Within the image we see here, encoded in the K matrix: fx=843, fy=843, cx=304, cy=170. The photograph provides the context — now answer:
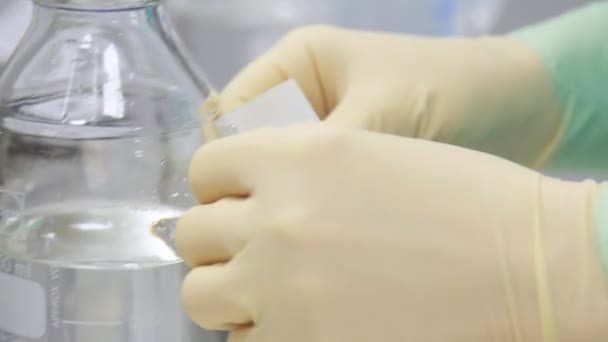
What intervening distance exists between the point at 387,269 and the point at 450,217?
52 millimetres

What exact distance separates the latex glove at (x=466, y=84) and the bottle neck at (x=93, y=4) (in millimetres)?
160

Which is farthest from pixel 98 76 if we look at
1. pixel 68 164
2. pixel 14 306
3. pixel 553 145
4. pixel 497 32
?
pixel 497 32

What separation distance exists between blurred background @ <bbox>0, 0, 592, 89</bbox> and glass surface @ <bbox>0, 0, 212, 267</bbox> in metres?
0.56

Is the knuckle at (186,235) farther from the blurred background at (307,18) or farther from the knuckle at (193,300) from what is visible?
the blurred background at (307,18)

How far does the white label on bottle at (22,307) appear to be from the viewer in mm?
513

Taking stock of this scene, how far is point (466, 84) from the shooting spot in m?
0.82

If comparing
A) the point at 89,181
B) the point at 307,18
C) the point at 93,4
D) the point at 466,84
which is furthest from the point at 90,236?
the point at 307,18

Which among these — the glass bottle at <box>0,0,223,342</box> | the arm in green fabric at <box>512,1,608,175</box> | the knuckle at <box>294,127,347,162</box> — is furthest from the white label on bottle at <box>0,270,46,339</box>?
the arm in green fabric at <box>512,1,608,175</box>

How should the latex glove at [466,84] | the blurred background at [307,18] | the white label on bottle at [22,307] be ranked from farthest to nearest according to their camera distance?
the blurred background at [307,18]
the latex glove at [466,84]
the white label on bottle at [22,307]

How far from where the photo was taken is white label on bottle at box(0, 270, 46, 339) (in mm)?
513

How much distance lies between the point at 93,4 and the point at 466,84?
0.39 metres

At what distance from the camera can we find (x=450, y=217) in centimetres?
53

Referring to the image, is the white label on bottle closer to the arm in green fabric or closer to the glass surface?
the glass surface

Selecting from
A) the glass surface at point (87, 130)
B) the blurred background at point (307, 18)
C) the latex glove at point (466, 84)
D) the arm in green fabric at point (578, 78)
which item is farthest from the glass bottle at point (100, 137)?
the blurred background at point (307, 18)
